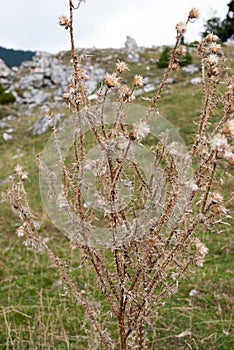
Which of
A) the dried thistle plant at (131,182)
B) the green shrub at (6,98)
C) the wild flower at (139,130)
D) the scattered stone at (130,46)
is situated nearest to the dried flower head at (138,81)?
the dried thistle plant at (131,182)

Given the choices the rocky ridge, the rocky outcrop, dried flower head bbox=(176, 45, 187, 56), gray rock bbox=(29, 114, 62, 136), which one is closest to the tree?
the rocky ridge

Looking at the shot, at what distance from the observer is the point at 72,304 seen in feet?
10.7

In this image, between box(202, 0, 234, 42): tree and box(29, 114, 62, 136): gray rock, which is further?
box(202, 0, 234, 42): tree

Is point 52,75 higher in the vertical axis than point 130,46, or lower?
lower

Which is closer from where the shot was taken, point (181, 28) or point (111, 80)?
point (111, 80)

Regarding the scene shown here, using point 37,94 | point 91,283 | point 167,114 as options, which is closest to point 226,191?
point 91,283

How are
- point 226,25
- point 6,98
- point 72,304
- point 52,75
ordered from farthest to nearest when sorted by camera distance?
point 226,25 < point 52,75 < point 6,98 < point 72,304

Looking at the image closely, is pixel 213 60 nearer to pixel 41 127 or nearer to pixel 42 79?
pixel 41 127

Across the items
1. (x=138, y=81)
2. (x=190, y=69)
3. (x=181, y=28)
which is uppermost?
(x=181, y=28)

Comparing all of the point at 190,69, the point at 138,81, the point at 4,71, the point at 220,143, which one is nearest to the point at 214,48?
the point at 138,81

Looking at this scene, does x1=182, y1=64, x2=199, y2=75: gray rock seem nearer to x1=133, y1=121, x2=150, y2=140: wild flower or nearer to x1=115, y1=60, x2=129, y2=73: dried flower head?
x1=115, y1=60, x2=129, y2=73: dried flower head

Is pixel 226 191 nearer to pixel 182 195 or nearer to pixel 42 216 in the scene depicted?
pixel 42 216

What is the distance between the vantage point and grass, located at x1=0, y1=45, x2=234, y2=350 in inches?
106

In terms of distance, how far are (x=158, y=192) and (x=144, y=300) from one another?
33 centimetres
